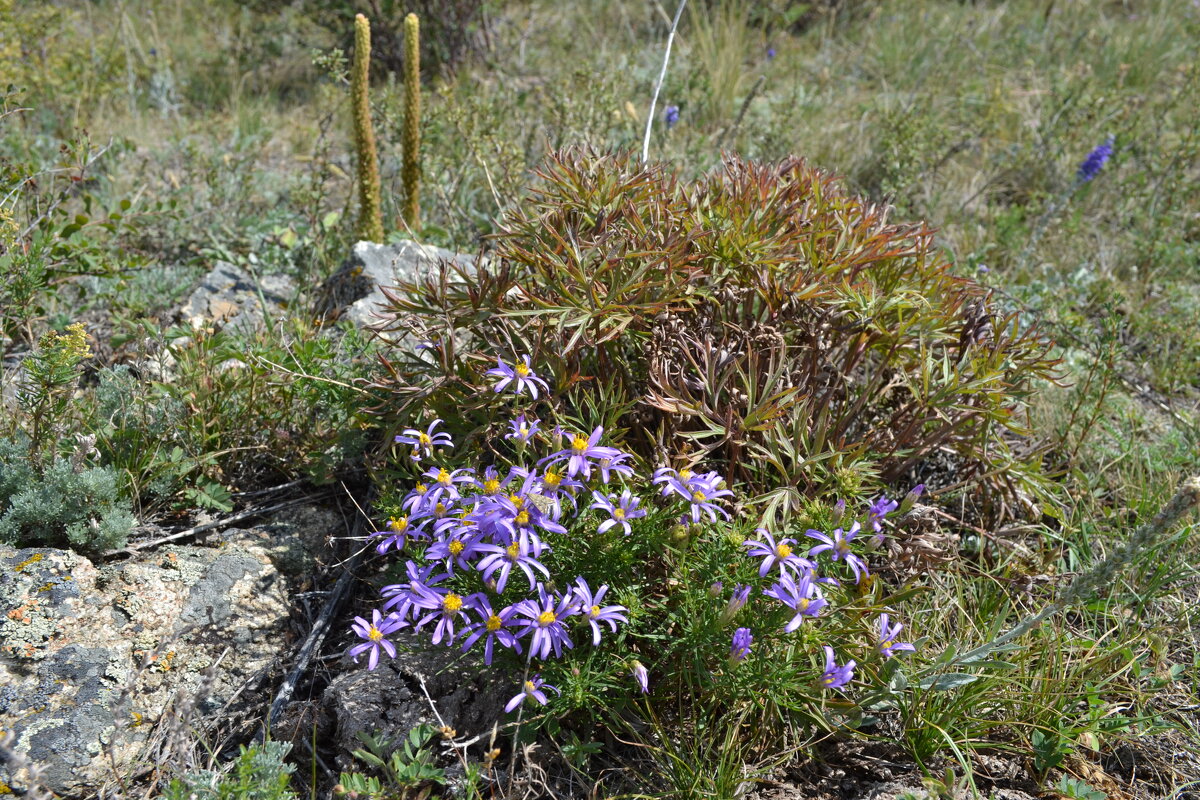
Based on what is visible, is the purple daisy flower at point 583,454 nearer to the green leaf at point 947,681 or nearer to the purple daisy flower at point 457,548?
the purple daisy flower at point 457,548

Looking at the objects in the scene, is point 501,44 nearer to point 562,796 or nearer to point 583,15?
point 583,15

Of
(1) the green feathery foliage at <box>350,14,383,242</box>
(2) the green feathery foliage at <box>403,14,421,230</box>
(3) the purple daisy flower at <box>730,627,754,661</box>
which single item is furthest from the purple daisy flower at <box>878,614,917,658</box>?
(1) the green feathery foliage at <box>350,14,383,242</box>

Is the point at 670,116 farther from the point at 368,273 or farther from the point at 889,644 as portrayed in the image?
the point at 889,644

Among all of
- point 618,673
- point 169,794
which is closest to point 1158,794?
point 618,673

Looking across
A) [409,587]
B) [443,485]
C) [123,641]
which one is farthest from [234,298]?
[409,587]

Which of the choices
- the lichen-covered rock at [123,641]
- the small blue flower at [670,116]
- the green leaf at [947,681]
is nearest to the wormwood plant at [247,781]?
A: the lichen-covered rock at [123,641]

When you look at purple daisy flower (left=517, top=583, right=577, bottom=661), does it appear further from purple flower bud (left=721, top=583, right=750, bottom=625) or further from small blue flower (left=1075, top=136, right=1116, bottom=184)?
small blue flower (left=1075, top=136, right=1116, bottom=184)
